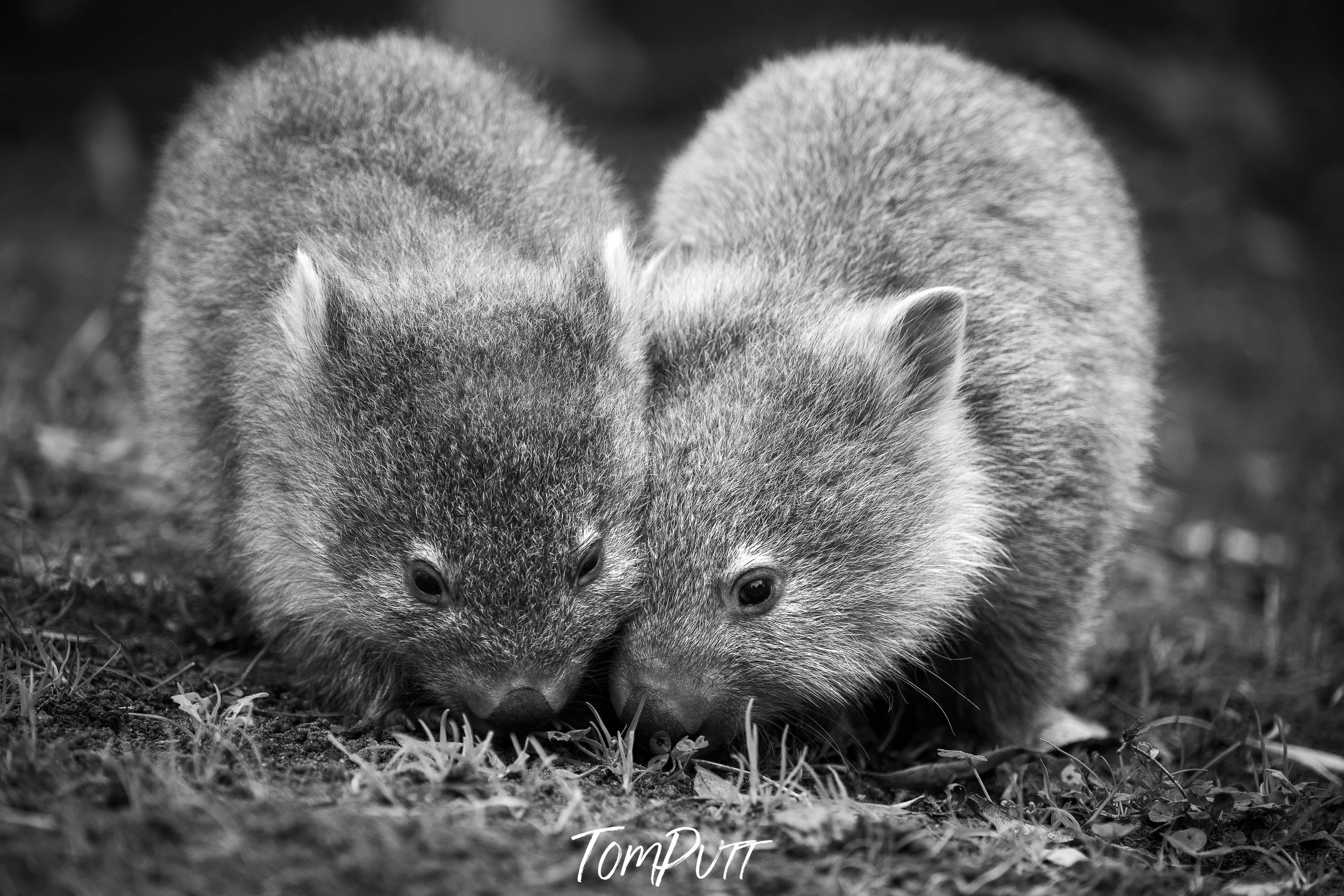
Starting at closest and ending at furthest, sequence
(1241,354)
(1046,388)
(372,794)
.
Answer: (372,794) < (1046,388) < (1241,354)

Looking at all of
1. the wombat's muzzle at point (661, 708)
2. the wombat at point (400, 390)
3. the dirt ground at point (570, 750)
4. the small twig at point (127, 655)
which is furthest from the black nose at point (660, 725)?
the small twig at point (127, 655)

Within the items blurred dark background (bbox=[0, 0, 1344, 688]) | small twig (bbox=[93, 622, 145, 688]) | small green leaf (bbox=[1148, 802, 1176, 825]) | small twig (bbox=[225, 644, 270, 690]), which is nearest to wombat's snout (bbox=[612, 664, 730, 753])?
small twig (bbox=[225, 644, 270, 690])

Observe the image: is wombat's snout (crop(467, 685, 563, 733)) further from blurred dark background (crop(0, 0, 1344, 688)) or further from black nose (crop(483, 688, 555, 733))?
blurred dark background (crop(0, 0, 1344, 688))

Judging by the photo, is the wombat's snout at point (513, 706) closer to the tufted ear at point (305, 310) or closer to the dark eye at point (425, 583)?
the dark eye at point (425, 583)

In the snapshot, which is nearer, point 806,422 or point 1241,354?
point 806,422

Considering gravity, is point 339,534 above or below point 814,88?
below

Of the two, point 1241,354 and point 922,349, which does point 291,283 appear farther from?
point 1241,354

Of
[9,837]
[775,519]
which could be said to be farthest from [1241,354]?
[9,837]
